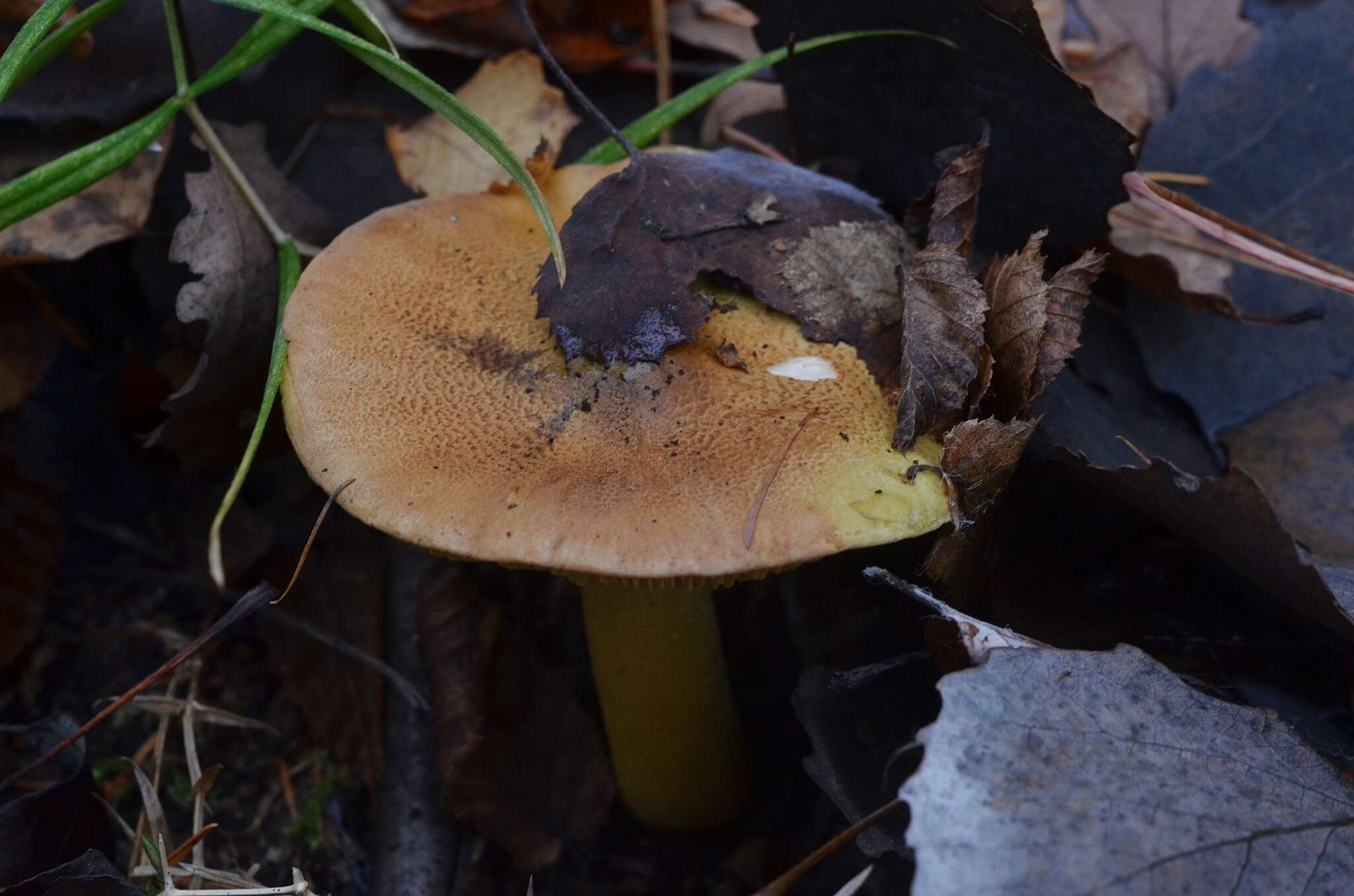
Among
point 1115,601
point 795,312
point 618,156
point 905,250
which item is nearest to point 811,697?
point 1115,601

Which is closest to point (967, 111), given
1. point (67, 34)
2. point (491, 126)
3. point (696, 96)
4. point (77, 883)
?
point (696, 96)

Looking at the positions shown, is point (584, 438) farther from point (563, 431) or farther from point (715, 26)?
point (715, 26)

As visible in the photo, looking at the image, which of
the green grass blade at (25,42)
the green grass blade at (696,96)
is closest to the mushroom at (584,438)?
the green grass blade at (696,96)

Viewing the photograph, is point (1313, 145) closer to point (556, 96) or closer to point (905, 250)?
point (905, 250)

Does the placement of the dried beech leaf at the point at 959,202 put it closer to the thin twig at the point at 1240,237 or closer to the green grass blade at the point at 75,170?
the thin twig at the point at 1240,237

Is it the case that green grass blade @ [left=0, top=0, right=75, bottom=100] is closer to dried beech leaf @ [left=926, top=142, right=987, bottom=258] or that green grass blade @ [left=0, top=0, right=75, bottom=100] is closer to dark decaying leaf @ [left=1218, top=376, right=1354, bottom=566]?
dried beech leaf @ [left=926, top=142, right=987, bottom=258]

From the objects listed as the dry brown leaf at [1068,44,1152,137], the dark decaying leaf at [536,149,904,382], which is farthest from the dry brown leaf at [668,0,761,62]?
the dark decaying leaf at [536,149,904,382]
